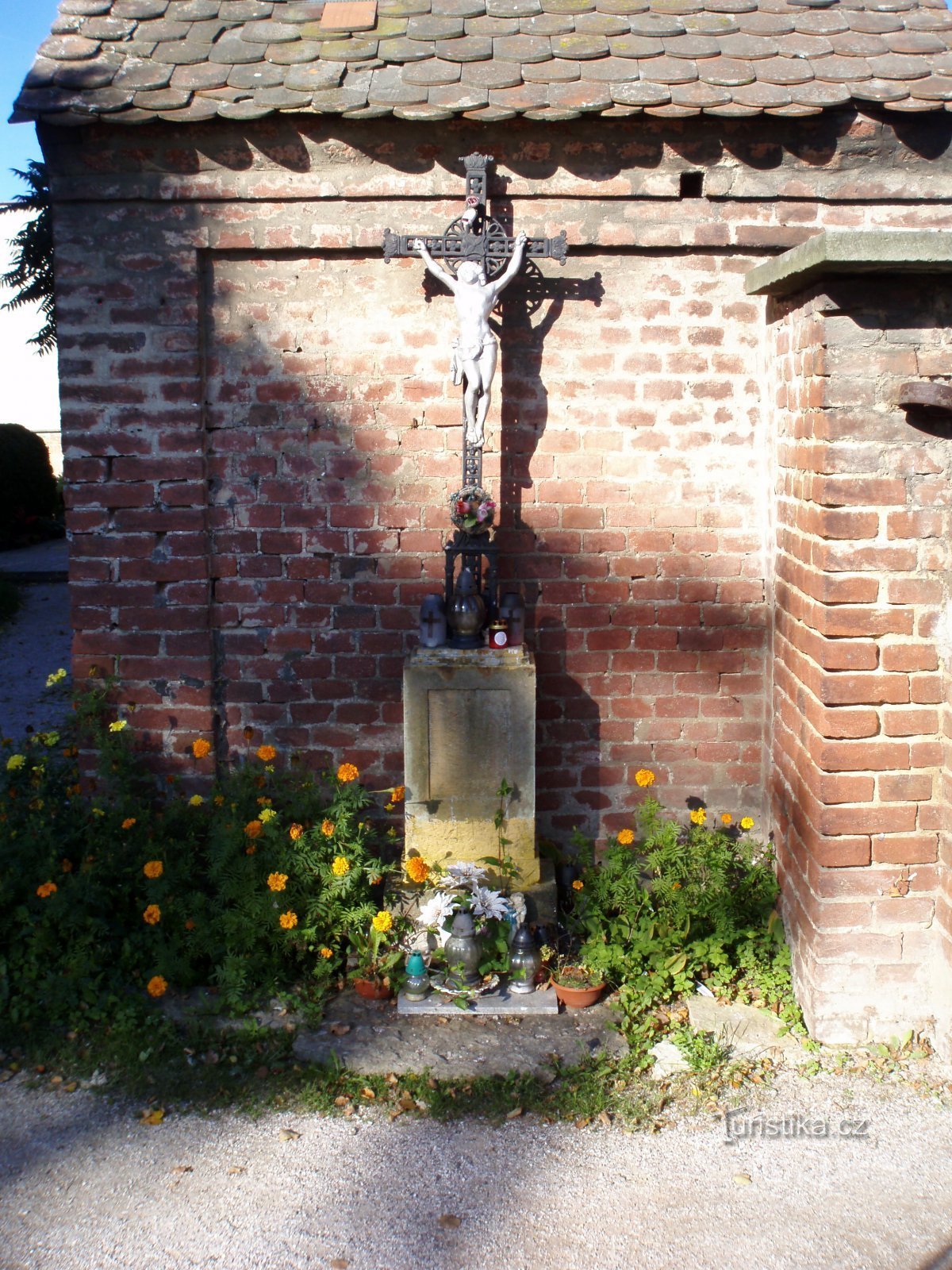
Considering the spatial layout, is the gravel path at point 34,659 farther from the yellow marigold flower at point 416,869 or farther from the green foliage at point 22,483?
the yellow marigold flower at point 416,869

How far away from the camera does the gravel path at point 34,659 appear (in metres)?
7.74

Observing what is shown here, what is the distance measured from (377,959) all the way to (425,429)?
2.19m

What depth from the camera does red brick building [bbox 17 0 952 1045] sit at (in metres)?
4.46

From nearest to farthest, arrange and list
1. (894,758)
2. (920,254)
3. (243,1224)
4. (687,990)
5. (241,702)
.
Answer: (243,1224) → (920,254) → (894,758) → (687,990) → (241,702)

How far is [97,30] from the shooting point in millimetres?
4652

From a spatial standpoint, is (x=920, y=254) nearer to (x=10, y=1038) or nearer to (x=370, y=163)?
(x=370, y=163)

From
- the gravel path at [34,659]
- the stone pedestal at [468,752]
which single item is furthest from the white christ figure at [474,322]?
the gravel path at [34,659]

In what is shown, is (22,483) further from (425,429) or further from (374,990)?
(374,990)

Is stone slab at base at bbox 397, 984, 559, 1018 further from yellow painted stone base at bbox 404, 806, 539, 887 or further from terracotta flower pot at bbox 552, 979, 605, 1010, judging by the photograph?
yellow painted stone base at bbox 404, 806, 539, 887

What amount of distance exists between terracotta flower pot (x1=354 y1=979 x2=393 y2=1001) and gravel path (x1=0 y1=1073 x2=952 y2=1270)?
2.19 ft

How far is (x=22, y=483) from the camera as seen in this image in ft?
49.0

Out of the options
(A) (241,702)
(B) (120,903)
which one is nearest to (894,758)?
(A) (241,702)

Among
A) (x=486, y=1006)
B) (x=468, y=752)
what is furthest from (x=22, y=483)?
(x=486, y=1006)

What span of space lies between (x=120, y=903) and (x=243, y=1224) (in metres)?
1.62
